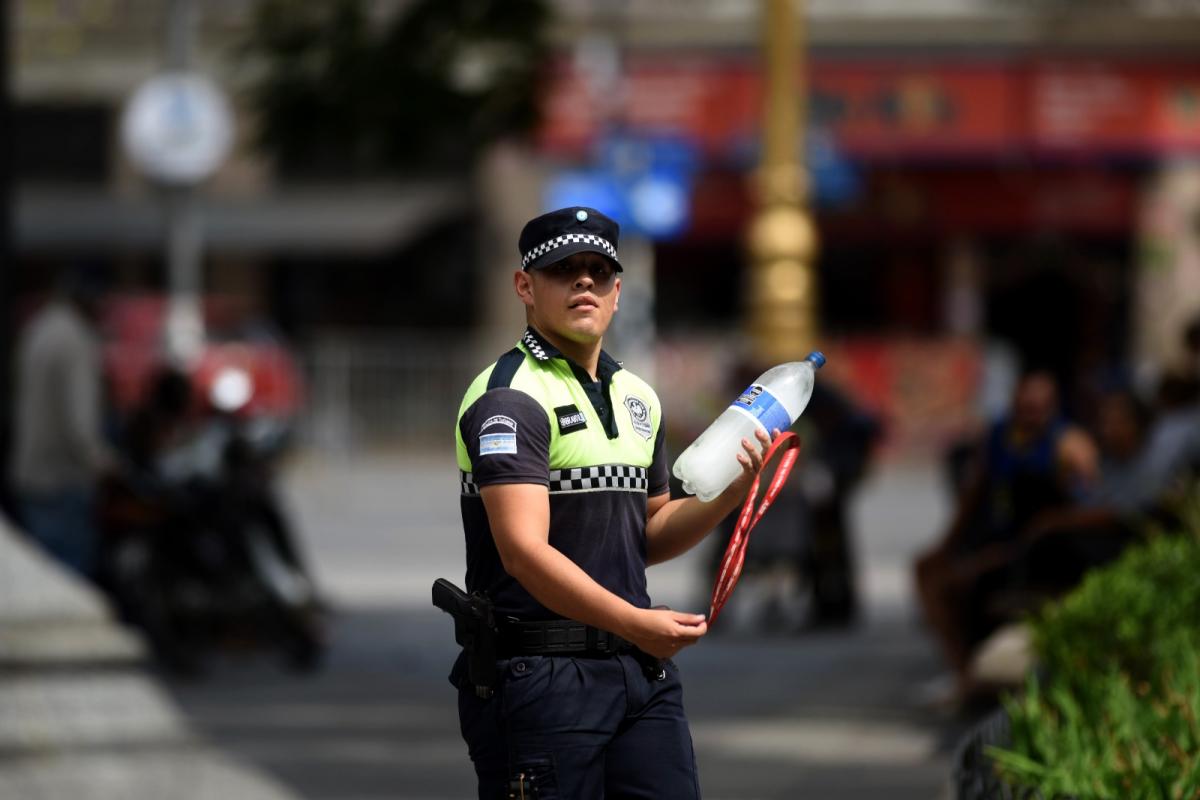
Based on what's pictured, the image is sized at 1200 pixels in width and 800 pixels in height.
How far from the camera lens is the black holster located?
398 centimetres

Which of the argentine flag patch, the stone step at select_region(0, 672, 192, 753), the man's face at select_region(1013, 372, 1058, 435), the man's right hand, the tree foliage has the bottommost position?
the man's right hand

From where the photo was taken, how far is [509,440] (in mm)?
3850

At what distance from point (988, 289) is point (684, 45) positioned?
18.4ft

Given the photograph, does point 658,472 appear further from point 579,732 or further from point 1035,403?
point 1035,403

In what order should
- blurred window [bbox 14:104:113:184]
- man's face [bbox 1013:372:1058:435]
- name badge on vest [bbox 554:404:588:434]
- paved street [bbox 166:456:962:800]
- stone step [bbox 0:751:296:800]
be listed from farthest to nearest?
blurred window [bbox 14:104:113:184] → man's face [bbox 1013:372:1058:435] → paved street [bbox 166:456:962:800] → stone step [bbox 0:751:296:800] → name badge on vest [bbox 554:404:588:434]

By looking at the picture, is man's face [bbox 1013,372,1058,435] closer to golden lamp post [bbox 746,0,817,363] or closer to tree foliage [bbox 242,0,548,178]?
tree foliage [bbox 242,0,548,178]

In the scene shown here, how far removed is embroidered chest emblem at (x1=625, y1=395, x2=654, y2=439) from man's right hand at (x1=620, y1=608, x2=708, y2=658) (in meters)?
0.34

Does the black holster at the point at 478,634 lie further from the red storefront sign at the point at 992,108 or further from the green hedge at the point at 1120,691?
the red storefront sign at the point at 992,108

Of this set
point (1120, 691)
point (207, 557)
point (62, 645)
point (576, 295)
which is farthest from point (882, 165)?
point (576, 295)

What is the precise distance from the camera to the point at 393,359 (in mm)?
28922

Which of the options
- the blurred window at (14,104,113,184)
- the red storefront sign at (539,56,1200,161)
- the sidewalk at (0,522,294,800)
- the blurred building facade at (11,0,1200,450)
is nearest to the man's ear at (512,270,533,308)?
the sidewalk at (0,522,294,800)

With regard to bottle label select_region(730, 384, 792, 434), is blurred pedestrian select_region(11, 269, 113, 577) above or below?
above

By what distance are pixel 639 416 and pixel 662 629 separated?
417 mm

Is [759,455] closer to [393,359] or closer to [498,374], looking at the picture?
[498,374]
